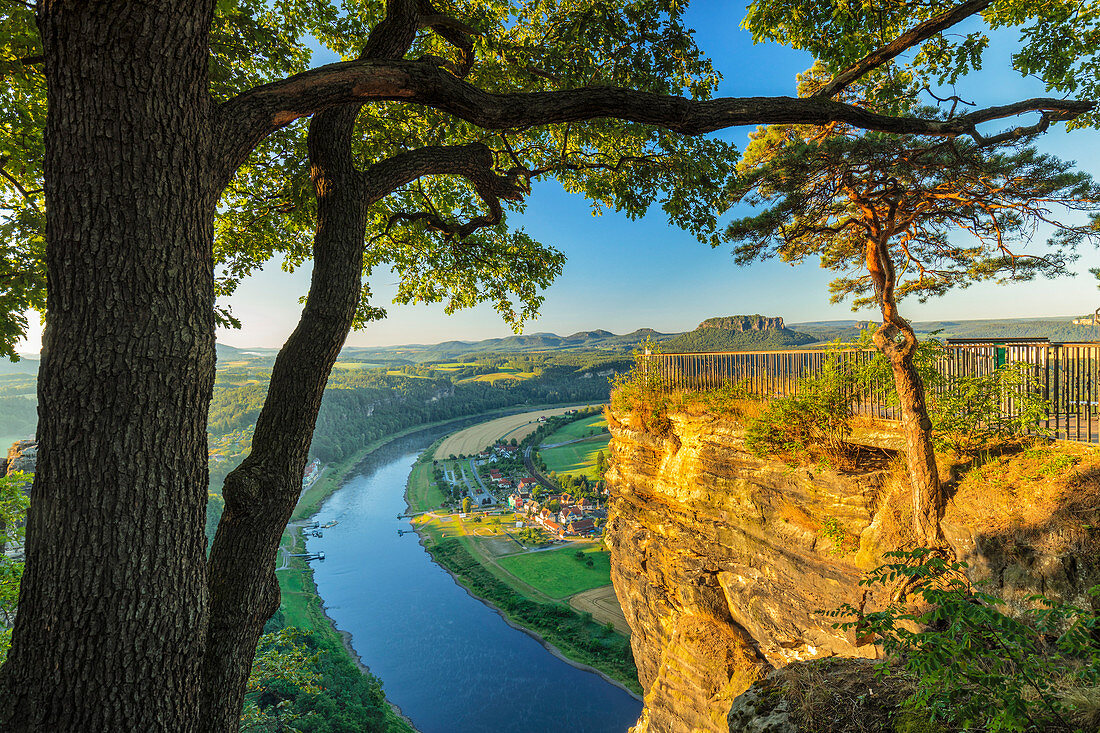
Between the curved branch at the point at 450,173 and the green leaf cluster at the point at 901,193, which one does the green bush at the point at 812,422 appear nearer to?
the green leaf cluster at the point at 901,193

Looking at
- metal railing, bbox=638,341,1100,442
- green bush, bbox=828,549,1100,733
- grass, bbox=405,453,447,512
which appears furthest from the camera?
grass, bbox=405,453,447,512

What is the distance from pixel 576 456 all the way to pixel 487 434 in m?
23.4

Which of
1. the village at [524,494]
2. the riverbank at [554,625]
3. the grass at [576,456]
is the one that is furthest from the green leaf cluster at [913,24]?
the grass at [576,456]

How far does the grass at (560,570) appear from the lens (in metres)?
27.6

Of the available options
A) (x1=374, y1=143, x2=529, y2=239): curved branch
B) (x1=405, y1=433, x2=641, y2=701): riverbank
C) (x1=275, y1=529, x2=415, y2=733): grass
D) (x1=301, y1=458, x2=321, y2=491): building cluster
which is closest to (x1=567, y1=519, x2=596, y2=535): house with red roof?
(x1=405, y1=433, x2=641, y2=701): riverbank

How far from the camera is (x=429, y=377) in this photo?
11050cm

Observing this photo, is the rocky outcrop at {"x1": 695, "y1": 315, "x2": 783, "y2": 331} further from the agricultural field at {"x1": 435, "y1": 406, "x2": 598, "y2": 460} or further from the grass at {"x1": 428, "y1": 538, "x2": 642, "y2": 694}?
the agricultural field at {"x1": 435, "y1": 406, "x2": 598, "y2": 460}

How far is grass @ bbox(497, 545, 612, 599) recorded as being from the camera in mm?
27625

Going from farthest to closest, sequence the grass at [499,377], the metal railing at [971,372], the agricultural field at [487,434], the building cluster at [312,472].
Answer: the grass at [499,377] → the agricultural field at [487,434] → the building cluster at [312,472] → the metal railing at [971,372]

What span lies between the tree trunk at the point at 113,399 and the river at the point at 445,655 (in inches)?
904

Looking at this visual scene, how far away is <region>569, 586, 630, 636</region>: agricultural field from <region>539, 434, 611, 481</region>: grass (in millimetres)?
22627

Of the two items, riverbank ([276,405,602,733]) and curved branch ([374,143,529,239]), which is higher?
curved branch ([374,143,529,239])

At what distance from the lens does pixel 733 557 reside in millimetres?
7723

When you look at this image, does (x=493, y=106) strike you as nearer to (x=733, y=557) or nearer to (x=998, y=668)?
(x=998, y=668)
